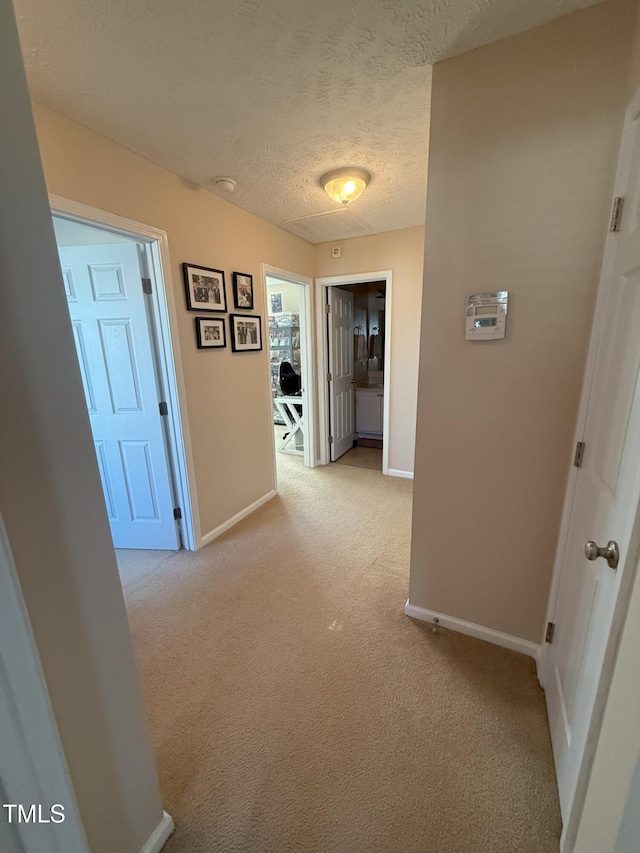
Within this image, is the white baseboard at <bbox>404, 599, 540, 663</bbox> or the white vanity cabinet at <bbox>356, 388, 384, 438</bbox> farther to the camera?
the white vanity cabinet at <bbox>356, 388, 384, 438</bbox>

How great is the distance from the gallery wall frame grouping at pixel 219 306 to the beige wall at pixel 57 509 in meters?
1.70

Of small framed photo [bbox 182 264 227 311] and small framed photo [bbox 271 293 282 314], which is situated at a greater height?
small framed photo [bbox 271 293 282 314]

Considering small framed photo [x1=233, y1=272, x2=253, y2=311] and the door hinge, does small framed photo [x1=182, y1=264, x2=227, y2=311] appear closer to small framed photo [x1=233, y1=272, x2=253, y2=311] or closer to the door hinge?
small framed photo [x1=233, y1=272, x2=253, y2=311]

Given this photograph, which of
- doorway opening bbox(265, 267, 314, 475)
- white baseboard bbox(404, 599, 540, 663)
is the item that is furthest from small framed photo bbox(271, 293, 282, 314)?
white baseboard bbox(404, 599, 540, 663)

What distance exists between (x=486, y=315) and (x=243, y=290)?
194 centimetres

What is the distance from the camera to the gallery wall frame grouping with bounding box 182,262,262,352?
230 cm

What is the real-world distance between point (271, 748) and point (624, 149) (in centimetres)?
239

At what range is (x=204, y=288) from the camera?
2375 millimetres

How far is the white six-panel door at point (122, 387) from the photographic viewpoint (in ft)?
7.01

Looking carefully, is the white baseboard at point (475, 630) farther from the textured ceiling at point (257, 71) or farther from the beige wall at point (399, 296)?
the textured ceiling at point (257, 71)

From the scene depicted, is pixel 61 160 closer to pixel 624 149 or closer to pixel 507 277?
pixel 507 277

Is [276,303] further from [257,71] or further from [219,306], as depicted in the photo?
[257,71]

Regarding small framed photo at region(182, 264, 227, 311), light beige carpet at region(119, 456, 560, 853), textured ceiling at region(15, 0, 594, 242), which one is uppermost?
textured ceiling at region(15, 0, 594, 242)

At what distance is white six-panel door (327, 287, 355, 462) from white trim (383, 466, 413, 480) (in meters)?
0.80
